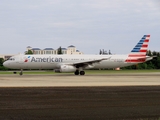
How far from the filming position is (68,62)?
49031 millimetres

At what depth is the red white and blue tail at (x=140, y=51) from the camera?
53.4 meters

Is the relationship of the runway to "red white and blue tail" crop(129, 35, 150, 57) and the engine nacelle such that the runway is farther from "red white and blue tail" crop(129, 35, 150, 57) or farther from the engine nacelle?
"red white and blue tail" crop(129, 35, 150, 57)

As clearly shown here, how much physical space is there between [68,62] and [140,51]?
12512 mm

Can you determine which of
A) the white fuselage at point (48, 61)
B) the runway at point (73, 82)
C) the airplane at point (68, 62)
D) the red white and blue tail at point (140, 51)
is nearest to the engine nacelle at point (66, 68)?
the airplane at point (68, 62)

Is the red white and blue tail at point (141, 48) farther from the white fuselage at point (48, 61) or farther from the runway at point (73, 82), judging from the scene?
the runway at point (73, 82)

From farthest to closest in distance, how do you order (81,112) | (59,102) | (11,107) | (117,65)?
(117,65) < (59,102) < (11,107) < (81,112)

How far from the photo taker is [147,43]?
182 feet

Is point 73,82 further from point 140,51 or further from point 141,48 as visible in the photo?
point 141,48

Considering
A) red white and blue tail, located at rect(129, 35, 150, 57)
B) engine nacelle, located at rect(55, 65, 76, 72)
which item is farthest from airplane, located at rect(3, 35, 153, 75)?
red white and blue tail, located at rect(129, 35, 150, 57)

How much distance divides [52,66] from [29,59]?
3.30m

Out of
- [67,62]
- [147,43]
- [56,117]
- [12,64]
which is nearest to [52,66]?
[67,62]

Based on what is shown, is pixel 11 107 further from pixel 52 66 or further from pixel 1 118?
pixel 52 66

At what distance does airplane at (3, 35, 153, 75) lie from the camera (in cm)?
4738

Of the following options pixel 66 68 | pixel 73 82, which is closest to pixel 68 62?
pixel 66 68
